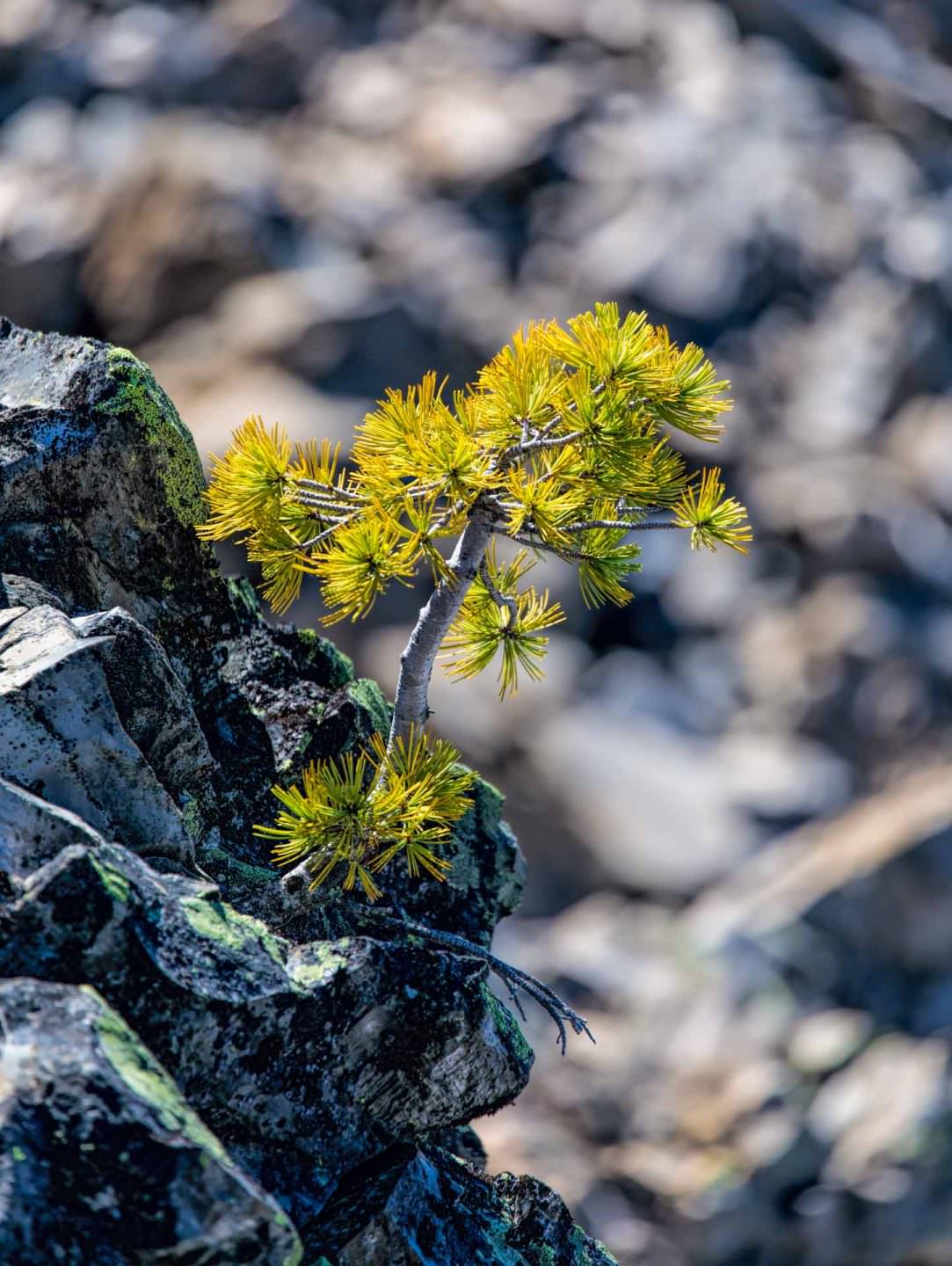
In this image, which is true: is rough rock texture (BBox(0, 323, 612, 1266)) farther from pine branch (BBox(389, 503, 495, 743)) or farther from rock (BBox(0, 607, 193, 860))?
pine branch (BBox(389, 503, 495, 743))

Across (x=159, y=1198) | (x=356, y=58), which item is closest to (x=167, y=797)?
(x=159, y=1198)

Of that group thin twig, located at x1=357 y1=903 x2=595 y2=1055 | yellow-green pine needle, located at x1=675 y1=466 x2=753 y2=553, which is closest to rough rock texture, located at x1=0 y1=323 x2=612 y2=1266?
thin twig, located at x1=357 y1=903 x2=595 y2=1055

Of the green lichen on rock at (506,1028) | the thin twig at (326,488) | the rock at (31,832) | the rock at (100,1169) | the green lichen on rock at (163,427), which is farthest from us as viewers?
the green lichen on rock at (163,427)

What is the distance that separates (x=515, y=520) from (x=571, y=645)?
100 ft

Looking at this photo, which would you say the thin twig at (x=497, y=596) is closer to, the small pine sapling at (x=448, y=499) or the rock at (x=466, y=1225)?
the small pine sapling at (x=448, y=499)

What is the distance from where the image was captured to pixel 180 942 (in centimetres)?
399

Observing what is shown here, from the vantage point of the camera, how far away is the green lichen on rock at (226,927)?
410 cm

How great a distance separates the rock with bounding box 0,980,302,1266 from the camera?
127 inches

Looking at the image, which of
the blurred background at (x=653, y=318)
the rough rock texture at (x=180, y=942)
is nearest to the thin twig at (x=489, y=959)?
the rough rock texture at (x=180, y=942)

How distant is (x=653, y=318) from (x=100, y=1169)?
109 ft

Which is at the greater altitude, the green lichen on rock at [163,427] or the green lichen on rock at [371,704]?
the green lichen on rock at [163,427]

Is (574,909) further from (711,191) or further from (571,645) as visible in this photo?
(711,191)

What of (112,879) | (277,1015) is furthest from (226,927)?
(112,879)

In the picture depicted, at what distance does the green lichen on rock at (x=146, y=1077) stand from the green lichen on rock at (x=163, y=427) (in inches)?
99.7
